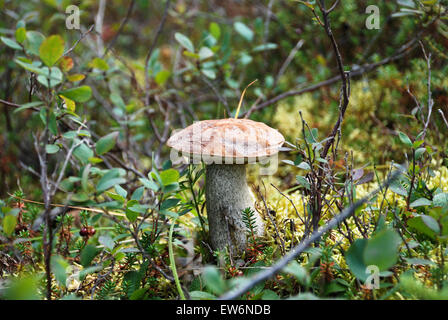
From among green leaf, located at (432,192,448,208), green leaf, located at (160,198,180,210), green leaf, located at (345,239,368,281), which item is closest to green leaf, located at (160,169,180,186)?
green leaf, located at (160,198,180,210)

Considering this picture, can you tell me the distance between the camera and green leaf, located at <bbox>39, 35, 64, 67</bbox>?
→ 0.87 meters

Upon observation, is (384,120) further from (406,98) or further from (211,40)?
(211,40)

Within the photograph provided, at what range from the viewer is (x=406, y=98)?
2043mm

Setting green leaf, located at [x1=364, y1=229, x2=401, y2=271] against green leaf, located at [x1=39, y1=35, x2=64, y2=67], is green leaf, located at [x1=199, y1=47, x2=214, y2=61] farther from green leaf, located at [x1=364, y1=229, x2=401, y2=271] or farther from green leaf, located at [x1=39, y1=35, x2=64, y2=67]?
green leaf, located at [x1=364, y1=229, x2=401, y2=271]

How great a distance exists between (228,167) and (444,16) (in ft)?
3.93

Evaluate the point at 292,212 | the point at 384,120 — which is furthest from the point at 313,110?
the point at 292,212

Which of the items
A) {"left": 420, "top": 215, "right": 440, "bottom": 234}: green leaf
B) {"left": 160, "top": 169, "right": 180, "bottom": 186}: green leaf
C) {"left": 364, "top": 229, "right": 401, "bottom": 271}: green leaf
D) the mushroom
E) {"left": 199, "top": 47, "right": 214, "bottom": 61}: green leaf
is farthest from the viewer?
{"left": 199, "top": 47, "right": 214, "bottom": 61}: green leaf

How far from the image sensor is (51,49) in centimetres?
88

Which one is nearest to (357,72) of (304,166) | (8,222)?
(304,166)

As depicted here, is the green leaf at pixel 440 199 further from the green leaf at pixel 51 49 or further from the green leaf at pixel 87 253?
the green leaf at pixel 51 49

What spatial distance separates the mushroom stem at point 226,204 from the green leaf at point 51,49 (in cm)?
58

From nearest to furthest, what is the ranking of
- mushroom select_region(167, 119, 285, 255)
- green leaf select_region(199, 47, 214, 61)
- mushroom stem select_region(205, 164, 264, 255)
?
mushroom select_region(167, 119, 285, 255), mushroom stem select_region(205, 164, 264, 255), green leaf select_region(199, 47, 214, 61)
